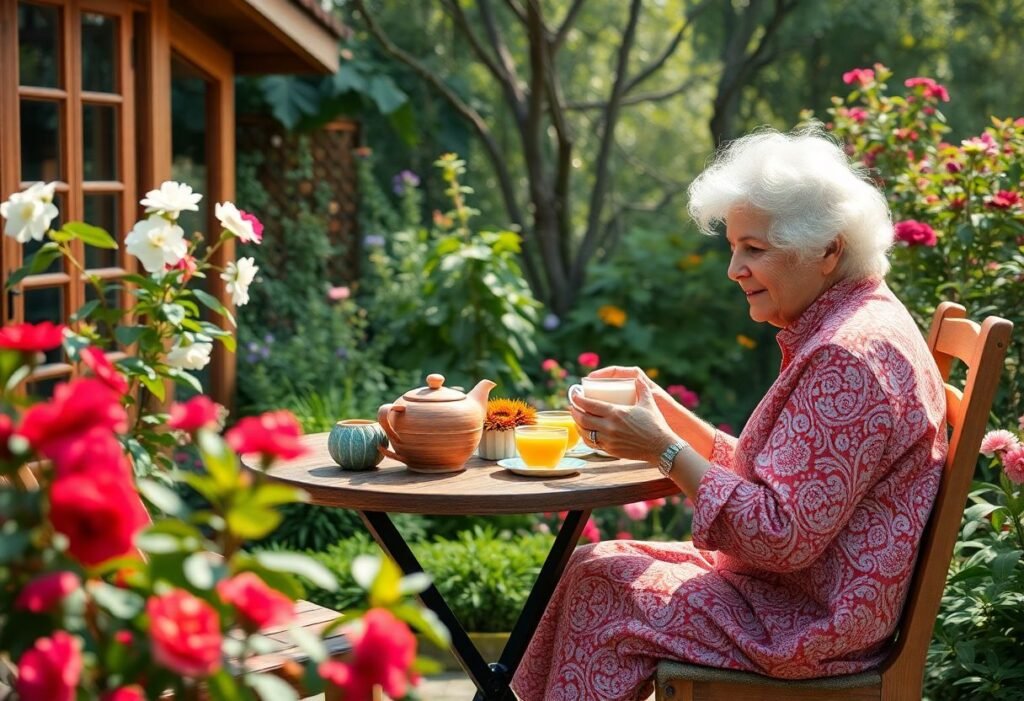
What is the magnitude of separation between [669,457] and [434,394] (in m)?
0.49

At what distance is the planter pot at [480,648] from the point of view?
14.1 feet

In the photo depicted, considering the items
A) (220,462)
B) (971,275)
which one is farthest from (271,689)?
(971,275)

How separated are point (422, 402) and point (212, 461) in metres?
1.25

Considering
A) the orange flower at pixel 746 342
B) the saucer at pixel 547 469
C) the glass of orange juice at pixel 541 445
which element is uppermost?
the glass of orange juice at pixel 541 445

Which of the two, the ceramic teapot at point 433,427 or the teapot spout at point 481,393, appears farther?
the teapot spout at point 481,393

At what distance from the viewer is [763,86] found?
350 inches

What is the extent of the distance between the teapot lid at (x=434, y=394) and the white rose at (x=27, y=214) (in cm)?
130

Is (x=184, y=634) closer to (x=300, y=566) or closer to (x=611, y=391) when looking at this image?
(x=300, y=566)

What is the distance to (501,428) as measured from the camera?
9.18 feet

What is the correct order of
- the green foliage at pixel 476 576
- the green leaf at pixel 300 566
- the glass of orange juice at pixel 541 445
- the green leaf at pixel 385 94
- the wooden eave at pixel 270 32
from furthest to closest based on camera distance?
the green leaf at pixel 385 94, the wooden eave at pixel 270 32, the green foliage at pixel 476 576, the glass of orange juice at pixel 541 445, the green leaf at pixel 300 566

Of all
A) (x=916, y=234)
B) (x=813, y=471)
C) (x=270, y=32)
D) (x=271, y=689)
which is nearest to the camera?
(x=271, y=689)

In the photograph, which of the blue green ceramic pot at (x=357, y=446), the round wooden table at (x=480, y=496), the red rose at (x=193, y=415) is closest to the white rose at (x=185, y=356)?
the round wooden table at (x=480, y=496)

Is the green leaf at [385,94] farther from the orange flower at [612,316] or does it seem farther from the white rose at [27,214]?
the white rose at [27,214]

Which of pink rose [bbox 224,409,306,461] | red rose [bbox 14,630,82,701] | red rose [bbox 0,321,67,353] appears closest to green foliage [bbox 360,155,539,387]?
red rose [bbox 0,321,67,353]
